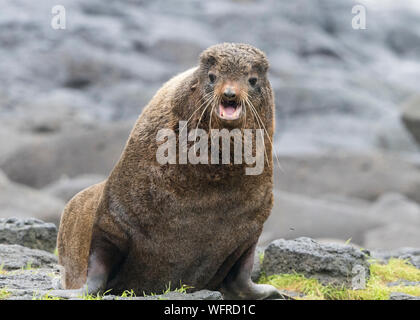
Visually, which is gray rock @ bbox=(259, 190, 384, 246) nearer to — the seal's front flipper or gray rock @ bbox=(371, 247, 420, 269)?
gray rock @ bbox=(371, 247, 420, 269)

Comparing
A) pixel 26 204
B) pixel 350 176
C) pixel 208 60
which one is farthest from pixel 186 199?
pixel 350 176

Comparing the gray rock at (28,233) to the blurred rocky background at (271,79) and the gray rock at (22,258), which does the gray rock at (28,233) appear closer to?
the gray rock at (22,258)

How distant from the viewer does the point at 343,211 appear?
18984 millimetres

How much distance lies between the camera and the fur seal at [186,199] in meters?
5.43

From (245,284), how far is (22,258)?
279 cm

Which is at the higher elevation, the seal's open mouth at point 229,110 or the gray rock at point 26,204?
the seal's open mouth at point 229,110

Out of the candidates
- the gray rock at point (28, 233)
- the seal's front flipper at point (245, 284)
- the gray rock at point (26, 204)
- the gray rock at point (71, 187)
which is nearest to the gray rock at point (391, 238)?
the gray rock at point (26, 204)

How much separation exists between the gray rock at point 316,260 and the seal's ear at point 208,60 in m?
2.80

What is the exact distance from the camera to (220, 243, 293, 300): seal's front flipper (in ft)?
20.6

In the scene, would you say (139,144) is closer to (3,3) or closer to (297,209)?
(297,209)

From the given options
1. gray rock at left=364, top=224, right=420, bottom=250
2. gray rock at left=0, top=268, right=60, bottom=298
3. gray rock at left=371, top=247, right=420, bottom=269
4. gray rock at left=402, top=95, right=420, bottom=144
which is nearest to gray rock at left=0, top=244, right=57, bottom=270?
gray rock at left=0, top=268, right=60, bottom=298

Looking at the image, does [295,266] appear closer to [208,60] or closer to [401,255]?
[401,255]

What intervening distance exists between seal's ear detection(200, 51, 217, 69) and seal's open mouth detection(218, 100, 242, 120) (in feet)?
1.36

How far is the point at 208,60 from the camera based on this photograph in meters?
5.45
